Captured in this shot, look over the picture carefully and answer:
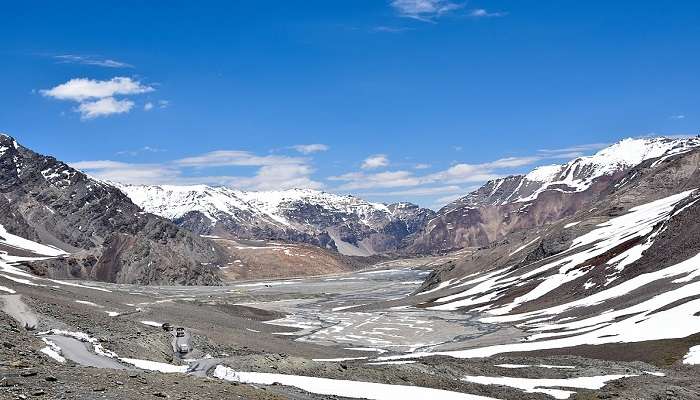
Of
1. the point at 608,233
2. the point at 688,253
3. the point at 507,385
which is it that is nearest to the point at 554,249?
the point at 608,233

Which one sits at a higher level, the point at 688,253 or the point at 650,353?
the point at 688,253

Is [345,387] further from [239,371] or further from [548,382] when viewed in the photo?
[548,382]

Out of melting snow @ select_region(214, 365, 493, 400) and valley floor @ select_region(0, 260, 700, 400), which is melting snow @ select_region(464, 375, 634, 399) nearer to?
valley floor @ select_region(0, 260, 700, 400)

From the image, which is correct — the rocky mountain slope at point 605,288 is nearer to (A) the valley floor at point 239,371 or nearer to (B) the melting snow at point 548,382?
(A) the valley floor at point 239,371

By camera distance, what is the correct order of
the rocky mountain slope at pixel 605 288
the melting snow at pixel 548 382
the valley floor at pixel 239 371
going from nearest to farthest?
the valley floor at pixel 239 371
the melting snow at pixel 548 382
the rocky mountain slope at pixel 605 288

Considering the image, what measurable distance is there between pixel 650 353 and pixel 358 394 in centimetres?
3678

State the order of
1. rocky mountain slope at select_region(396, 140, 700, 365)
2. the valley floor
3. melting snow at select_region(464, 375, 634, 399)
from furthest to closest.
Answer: rocky mountain slope at select_region(396, 140, 700, 365) → melting snow at select_region(464, 375, 634, 399) → the valley floor

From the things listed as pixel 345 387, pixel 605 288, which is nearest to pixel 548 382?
pixel 345 387

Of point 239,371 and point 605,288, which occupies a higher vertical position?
point 239,371

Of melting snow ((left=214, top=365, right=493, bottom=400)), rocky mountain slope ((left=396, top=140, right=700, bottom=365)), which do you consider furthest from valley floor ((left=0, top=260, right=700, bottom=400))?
rocky mountain slope ((left=396, top=140, right=700, bottom=365))

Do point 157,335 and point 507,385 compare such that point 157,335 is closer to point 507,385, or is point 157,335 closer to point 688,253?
point 507,385

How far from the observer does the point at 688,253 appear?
10675 cm

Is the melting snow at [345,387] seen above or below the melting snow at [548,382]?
above

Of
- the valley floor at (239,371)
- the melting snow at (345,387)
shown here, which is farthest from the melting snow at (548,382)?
the melting snow at (345,387)
